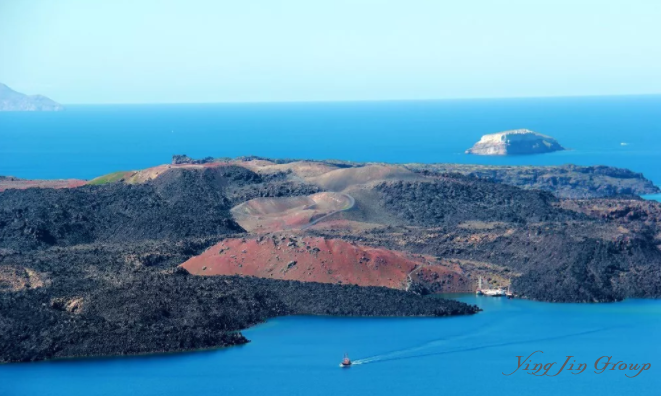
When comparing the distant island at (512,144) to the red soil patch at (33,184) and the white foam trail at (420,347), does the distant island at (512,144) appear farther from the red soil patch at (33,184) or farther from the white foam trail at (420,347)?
the white foam trail at (420,347)

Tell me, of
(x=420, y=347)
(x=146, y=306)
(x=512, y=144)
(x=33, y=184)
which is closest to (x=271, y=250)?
(x=146, y=306)

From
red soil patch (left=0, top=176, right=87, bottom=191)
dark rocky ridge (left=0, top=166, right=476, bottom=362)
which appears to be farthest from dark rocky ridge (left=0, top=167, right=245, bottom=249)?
red soil patch (left=0, top=176, right=87, bottom=191)

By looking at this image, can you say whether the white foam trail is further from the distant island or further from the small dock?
the distant island

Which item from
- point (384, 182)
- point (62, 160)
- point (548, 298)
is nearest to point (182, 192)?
point (384, 182)

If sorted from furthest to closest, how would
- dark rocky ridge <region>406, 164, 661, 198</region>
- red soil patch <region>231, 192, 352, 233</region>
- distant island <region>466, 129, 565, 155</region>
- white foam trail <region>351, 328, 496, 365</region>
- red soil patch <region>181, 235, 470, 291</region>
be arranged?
distant island <region>466, 129, 565, 155</region> < dark rocky ridge <region>406, 164, 661, 198</region> < red soil patch <region>231, 192, 352, 233</region> < red soil patch <region>181, 235, 470, 291</region> < white foam trail <region>351, 328, 496, 365</region>

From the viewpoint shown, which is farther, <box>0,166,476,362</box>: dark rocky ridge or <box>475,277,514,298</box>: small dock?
<box>475,277,514,298</box>: small dock

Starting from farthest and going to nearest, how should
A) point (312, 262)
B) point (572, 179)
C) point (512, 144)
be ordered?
point (512, 144)
point (572, 179)
point (312, 262)

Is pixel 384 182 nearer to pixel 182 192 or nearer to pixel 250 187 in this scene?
pixel 250 187

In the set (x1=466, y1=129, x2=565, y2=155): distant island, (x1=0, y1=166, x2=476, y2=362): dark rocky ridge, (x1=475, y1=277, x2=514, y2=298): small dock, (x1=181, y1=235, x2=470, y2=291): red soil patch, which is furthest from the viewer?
(x1=466, y1=129, x2=565, y2=155): distant island

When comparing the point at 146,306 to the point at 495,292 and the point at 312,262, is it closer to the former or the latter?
the point at 312,262
